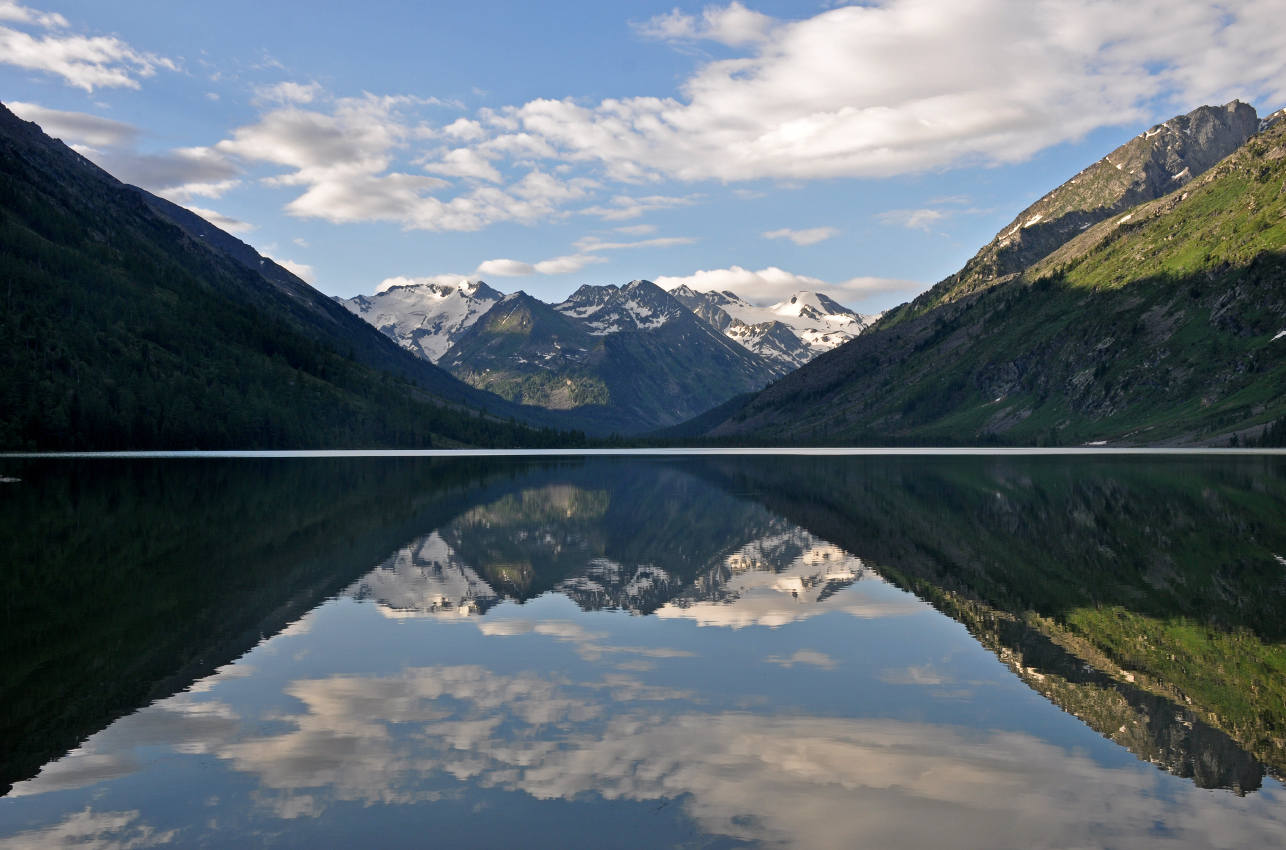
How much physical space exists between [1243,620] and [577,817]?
27.4 meters

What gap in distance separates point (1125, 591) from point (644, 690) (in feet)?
79.9

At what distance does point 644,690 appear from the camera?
2503 cm

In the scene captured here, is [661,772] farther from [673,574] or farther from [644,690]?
[673,574]

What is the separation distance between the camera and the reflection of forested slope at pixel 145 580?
2395cm

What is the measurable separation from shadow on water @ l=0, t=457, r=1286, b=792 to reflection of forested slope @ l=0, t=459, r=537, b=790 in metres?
0.15

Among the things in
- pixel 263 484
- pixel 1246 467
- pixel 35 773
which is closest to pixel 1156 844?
pixel 35 773

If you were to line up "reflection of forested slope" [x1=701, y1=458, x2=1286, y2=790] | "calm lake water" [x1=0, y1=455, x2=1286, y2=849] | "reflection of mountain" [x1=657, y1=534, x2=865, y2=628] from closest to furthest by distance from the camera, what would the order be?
"calm lake water" [x1=0, y1=455, x2=1286, y2=849]
"reflection of forested slope" [x1=701, y1=458, x2=1286, y2=790]
"reflection of mountain" [x1=657, y1=534, x2=865, y2=628]

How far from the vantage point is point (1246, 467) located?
134625 mm

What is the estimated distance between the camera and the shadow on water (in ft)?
77.6

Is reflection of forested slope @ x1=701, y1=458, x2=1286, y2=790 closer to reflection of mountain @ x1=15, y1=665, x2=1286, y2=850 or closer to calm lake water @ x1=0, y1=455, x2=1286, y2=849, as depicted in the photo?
calm lake water @ x1=0, y1=455, x2=1286, y2=849

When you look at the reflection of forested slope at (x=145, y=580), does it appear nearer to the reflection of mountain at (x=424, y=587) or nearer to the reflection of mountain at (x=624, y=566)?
the reflection of mountain at (x=424, y=587)

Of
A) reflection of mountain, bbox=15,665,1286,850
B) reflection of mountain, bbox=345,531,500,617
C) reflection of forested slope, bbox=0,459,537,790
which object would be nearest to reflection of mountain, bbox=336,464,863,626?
reflection of mountain, bbox=345,531,500,617

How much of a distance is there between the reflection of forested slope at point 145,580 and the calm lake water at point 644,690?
0.21 m

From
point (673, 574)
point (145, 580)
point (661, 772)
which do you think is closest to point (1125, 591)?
point (673, 574)
